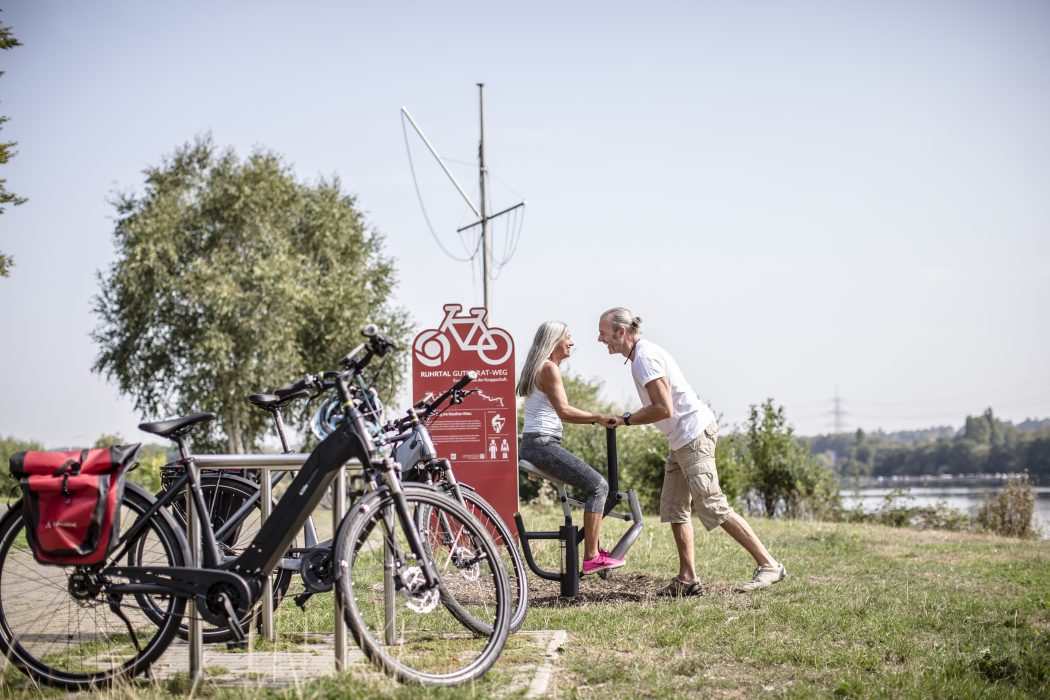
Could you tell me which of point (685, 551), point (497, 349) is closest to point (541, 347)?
point (685, 551)

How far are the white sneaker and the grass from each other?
95mm

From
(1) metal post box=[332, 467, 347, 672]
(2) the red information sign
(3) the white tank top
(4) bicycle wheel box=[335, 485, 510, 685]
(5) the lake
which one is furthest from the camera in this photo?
(5) the lake

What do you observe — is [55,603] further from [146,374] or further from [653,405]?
[146,374]

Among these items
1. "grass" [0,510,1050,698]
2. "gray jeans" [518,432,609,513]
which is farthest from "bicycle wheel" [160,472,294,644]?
"gray jeans" [518,432,609,513]

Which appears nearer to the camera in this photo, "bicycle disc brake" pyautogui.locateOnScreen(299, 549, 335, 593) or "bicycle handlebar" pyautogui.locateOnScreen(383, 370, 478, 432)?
"bicycle handlebar" pyautogui.locateOnScreen(383, 370, 478, 432)

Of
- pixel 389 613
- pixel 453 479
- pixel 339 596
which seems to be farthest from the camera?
pixel 453 479

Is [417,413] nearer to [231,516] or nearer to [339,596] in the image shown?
[339,596]

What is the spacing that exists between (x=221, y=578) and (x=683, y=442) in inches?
153

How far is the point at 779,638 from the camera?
19.7 ft

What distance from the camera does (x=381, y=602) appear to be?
719 cm

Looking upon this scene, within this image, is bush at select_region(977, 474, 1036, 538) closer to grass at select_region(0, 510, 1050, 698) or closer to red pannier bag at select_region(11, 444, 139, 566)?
grass at select_region(0, 510, 1050, 698)

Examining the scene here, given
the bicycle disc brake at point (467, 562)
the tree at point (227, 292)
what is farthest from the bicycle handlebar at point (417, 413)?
the tree at point (227, 292)

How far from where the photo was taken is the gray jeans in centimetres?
744

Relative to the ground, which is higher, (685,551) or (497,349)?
(497,349)
